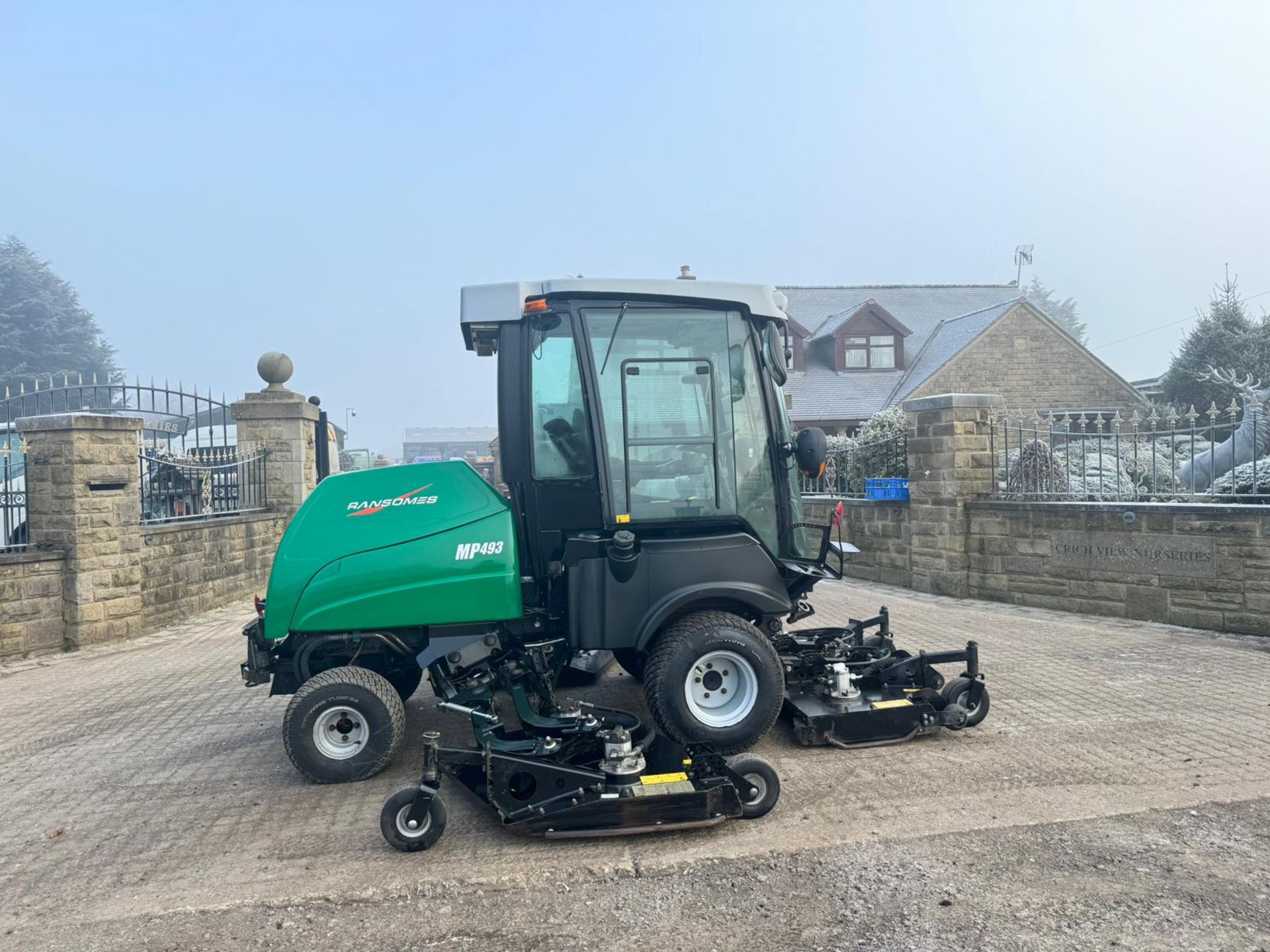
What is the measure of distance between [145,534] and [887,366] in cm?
→ 2150

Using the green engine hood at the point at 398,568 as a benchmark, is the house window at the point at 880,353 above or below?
above

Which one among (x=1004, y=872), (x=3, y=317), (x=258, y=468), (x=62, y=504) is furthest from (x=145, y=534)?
(x=3, y=317)

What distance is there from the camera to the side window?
472 centimetres

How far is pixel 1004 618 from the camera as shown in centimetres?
868

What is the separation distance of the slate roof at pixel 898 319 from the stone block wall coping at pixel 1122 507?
40.1 feet

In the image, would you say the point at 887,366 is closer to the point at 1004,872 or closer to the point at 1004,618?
the point at 1004,618

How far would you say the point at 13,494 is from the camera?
8234mm

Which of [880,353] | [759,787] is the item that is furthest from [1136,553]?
[880,353]

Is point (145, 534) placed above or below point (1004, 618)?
above

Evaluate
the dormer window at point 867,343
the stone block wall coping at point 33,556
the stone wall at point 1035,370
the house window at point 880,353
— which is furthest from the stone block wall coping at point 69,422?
the house window at point 880,353

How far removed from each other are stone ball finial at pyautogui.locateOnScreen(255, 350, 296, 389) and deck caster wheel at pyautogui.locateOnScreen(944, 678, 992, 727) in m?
10.9

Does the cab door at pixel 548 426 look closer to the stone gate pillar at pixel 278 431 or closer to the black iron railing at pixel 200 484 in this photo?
the black iron railing at pixel 200 484

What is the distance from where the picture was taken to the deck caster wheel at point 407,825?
365 centimetres

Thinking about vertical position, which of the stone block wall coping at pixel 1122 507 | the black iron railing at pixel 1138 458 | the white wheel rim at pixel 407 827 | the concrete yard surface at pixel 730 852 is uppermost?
the black iron railing at pixel 1138 458
